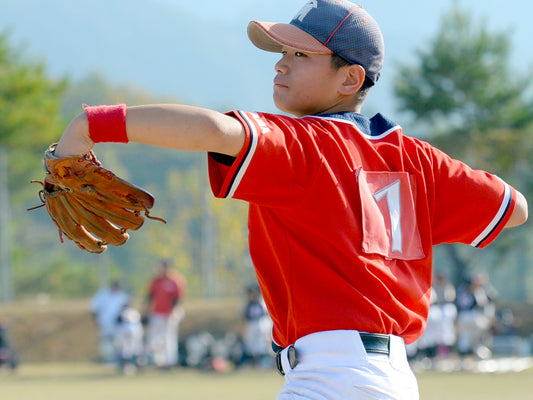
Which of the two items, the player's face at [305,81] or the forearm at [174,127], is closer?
the forearm at [174,127]

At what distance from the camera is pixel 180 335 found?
19438 mm

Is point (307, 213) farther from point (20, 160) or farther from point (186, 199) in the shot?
point (186, 199)

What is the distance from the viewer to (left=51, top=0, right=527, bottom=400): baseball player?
2.43 m

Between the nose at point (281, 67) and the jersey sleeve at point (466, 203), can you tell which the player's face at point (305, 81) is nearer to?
the nose at point (281, 67)

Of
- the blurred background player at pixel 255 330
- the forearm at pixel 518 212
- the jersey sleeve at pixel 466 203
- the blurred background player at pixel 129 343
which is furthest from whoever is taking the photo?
the blurred background player at pixel 129 343

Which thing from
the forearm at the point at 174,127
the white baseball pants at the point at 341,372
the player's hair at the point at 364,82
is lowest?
the white baseball pants at the point at 341,372

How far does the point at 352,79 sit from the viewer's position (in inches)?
113

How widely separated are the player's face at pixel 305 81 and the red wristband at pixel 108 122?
652 mm

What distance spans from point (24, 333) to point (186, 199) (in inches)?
793

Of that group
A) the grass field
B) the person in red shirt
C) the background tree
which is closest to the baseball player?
the grass field

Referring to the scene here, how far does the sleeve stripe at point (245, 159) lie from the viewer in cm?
241

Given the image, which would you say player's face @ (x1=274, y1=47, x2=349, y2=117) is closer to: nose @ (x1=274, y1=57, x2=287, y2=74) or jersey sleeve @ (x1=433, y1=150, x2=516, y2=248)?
nose @ (x1=274, y1=57, x2=287, y2=74)

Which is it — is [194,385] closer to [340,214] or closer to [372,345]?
[372,345]

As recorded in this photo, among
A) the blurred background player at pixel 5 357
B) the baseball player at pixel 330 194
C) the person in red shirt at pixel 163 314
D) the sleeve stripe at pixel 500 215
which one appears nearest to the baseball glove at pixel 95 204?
the baseball player at pixel 330 194
